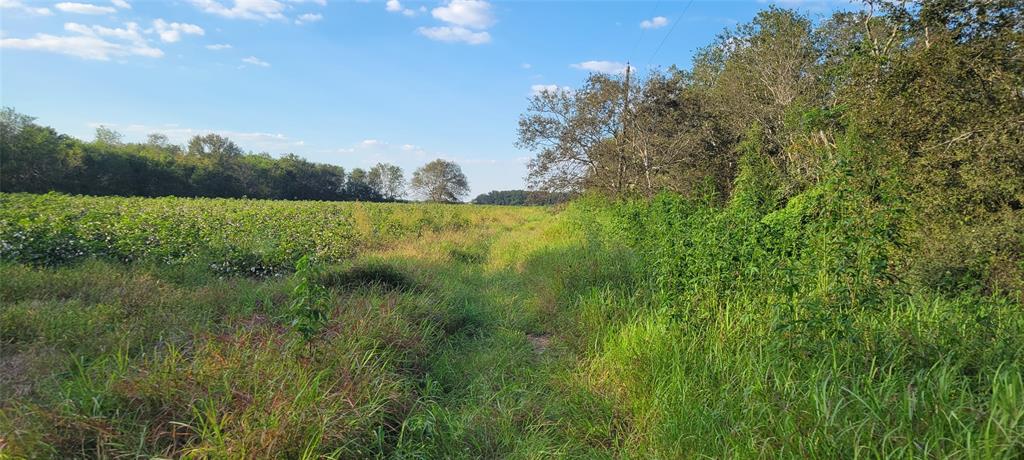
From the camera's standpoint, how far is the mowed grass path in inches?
103

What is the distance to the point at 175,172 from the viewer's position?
151 ft

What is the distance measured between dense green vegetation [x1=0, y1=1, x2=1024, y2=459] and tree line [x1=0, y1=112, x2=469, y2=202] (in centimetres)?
878

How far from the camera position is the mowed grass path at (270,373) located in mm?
2605

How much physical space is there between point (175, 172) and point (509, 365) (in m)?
54.3

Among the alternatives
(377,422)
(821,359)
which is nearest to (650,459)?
(821,359)

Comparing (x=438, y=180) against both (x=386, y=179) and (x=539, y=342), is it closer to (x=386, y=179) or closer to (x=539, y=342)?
(x=386, y=179)

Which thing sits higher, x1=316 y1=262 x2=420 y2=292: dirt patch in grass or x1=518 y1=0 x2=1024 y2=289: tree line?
x1=518 y1=0 x2=1024 y2=289: tree line

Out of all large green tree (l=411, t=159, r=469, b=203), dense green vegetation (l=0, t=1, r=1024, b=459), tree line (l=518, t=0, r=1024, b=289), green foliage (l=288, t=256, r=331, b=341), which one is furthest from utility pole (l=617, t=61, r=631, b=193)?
large green tree (l=411, t=159, r=469, b=203)

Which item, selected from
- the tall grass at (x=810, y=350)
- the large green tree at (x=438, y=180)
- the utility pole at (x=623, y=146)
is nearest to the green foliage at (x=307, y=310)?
the tall grass at (x=810, y=350)

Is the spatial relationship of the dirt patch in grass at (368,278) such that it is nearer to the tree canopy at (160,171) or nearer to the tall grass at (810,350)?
the tall grass at (810,350)

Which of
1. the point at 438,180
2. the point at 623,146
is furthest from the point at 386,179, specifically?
the point at 623,146

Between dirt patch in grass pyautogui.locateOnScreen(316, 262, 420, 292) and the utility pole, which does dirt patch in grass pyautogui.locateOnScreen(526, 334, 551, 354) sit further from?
the utility pole

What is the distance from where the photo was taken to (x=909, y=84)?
6.25 meters

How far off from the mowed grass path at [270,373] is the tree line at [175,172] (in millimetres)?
8594
